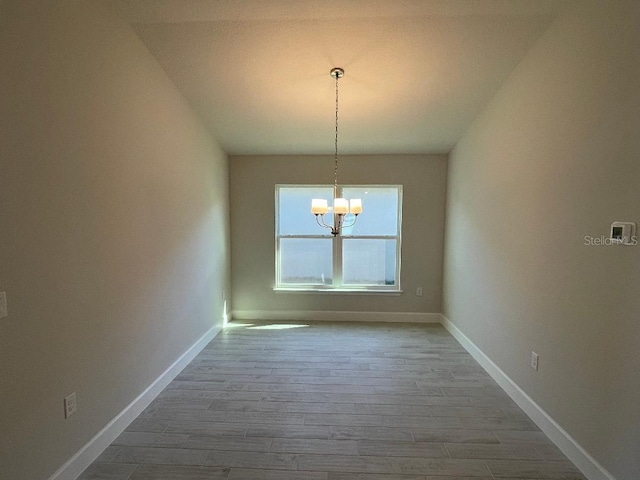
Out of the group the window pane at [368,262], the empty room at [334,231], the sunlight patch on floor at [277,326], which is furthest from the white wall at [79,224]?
the window pane at [368,262]

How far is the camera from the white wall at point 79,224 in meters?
1.43

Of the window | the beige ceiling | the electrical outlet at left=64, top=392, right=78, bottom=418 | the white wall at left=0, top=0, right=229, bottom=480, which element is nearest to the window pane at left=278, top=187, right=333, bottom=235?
the window

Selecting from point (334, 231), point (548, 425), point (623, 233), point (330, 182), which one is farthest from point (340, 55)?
point (548, 425)

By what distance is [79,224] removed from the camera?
1782 millimetres

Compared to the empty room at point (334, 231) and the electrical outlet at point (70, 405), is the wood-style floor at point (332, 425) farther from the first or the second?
the electrical outlet at point (70, 405)

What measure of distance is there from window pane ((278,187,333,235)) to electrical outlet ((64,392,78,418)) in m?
3.09

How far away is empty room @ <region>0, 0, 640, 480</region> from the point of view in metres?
1.55

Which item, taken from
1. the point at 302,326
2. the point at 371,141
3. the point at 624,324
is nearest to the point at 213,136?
the point at 371,141

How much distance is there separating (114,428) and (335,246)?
10.4 ft

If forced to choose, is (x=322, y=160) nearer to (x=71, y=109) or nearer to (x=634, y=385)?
(x=71, y=109)

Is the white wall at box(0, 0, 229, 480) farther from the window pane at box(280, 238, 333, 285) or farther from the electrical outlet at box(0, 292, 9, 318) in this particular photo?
the window pane at box(280, 238, 333, 285)

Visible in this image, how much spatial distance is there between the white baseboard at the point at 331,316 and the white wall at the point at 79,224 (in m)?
1.71

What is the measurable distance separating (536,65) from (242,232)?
3.68 meters

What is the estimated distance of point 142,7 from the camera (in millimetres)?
2123
